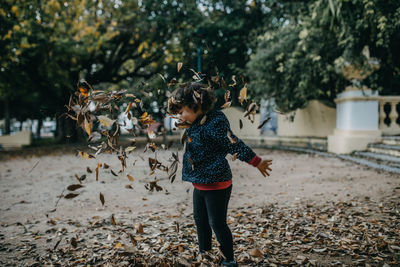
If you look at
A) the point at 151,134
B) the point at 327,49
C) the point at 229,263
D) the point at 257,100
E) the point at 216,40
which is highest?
the point at 216,40

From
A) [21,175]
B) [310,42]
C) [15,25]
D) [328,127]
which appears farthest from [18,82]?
[328,127]

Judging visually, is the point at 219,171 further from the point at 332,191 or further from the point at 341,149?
the point at 341,149

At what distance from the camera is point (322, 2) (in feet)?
27.7

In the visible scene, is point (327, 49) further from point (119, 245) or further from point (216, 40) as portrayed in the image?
point (119, 245)

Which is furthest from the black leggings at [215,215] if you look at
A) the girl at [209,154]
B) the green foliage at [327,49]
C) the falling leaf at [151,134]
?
the green foliage at [327,49]

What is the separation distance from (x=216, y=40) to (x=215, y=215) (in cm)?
1367

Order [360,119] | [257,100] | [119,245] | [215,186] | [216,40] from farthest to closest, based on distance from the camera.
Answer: [216,40]
[257,100]
[360,119]
[119,245]
[215,186]

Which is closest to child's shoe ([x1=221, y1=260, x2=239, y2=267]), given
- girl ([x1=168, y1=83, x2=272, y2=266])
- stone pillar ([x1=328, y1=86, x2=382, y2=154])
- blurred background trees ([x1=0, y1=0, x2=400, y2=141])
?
girl ([x1=168, y1=83, x2=272, y2=266])

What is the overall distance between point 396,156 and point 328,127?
5.46 meters

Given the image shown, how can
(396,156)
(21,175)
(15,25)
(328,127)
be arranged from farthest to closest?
(328,127)
(15,25)
(21,175)
(396,156)

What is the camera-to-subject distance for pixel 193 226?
12.4 feet

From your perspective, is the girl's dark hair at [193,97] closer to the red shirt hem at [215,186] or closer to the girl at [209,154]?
the girl at [209,154]

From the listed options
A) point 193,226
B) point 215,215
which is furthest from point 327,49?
point 215,215

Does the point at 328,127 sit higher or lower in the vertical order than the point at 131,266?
higher
